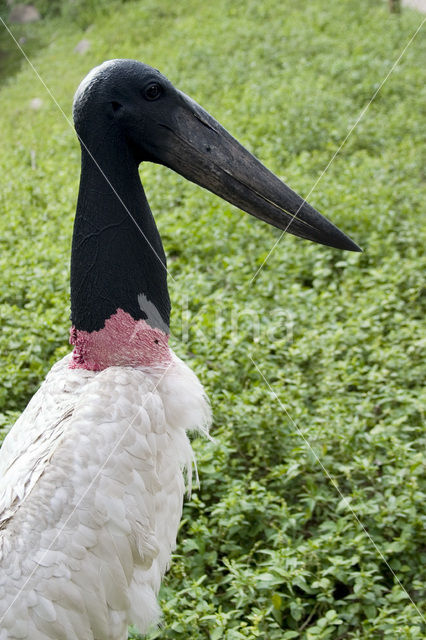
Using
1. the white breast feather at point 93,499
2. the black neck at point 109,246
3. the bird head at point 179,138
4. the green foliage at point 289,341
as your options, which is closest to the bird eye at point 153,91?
the bird head at point 179,138

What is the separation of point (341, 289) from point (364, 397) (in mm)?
974

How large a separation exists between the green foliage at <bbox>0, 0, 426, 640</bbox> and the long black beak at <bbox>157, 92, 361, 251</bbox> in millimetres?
993

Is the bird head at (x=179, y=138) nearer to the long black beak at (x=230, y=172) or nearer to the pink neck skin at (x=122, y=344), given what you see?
the long black beak at (x=230, y=172)

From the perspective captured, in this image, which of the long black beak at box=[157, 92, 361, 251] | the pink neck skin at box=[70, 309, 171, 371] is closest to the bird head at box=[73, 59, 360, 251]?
the long black beak at box=[157, 92, 361, 251]

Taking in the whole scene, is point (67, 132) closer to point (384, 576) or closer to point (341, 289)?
point (341, 289)

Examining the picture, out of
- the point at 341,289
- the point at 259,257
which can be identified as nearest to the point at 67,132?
the point at 259,257

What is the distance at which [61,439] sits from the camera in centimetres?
188

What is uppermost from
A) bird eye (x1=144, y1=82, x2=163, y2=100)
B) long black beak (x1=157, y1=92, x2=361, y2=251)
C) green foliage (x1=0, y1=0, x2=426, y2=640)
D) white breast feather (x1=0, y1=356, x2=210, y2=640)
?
bird eye (x1=144, y1=82, x2=163, y2=100)

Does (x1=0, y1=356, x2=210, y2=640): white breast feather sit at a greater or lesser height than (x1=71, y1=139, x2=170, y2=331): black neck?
lesser

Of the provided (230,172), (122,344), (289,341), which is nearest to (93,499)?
(122,344)

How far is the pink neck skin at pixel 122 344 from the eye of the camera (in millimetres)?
2145

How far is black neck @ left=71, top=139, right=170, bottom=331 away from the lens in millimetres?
2139

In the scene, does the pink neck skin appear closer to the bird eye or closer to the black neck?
the black neck

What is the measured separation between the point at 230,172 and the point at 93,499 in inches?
40.8
